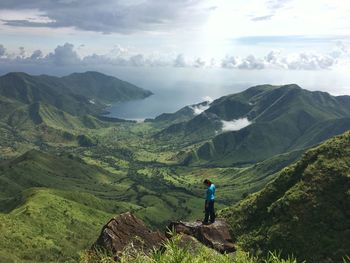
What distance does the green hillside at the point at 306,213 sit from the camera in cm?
7994

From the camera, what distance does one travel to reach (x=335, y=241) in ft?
261

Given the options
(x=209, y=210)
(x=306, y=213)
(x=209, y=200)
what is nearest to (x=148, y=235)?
(x=209, y=210)

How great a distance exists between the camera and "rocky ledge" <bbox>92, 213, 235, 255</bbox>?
55.1 metres

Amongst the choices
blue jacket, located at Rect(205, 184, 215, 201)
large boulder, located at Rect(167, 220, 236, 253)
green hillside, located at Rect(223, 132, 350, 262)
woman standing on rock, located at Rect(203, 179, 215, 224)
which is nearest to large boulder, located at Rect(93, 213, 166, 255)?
large boulder, located at Rect(167, 220, 236, 253)

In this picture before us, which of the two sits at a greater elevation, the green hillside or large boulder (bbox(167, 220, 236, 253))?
large boulder (bbox(167, 220, 236, 253))

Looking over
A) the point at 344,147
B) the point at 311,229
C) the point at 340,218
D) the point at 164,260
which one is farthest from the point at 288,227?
the point at 164,260

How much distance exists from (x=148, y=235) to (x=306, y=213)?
41.8m

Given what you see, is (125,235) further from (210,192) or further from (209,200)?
(210,192)

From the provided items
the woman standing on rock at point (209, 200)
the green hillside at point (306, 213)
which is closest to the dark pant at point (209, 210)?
the woman standing on rock at point (209, 200)

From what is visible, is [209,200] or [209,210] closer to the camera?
[209,200]

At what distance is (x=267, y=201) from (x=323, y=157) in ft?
60.0

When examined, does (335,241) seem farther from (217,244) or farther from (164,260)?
(164,260)

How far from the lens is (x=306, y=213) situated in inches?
3391

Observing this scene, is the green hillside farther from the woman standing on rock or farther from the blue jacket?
the blue jacket
